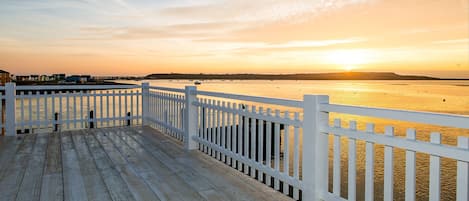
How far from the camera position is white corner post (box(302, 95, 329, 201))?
262 centimetres

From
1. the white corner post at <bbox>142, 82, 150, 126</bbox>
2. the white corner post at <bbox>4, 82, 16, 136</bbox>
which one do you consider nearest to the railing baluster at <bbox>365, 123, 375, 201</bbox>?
the white corner post at <bbox>142, 82, 150, 126</bbox>

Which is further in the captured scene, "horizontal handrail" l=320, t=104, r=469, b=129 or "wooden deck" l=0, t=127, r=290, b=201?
"wooden deck" l=0, t=127, r=290, b=201

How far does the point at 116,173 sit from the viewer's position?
377 centimetres

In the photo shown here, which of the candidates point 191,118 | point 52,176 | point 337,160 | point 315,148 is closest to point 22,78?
point 191,118

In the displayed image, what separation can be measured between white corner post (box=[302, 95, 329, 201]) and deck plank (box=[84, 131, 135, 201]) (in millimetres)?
1626

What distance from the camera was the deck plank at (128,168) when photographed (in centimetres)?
308

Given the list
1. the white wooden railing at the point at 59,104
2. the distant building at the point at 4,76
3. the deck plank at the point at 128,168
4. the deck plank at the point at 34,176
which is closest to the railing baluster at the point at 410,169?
the deck plank at the point at 128,168

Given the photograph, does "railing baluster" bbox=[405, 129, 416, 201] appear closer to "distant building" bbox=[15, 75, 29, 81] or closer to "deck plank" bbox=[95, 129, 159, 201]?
"deck plank" bbox=[95, 129, 159, 201]

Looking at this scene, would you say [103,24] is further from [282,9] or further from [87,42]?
[282,9]

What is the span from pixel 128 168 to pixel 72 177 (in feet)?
2.08

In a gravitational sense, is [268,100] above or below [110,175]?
above

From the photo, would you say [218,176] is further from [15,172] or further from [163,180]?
[15,172]

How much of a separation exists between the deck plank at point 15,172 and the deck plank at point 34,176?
0.05 meters

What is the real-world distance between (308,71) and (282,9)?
174 ft
